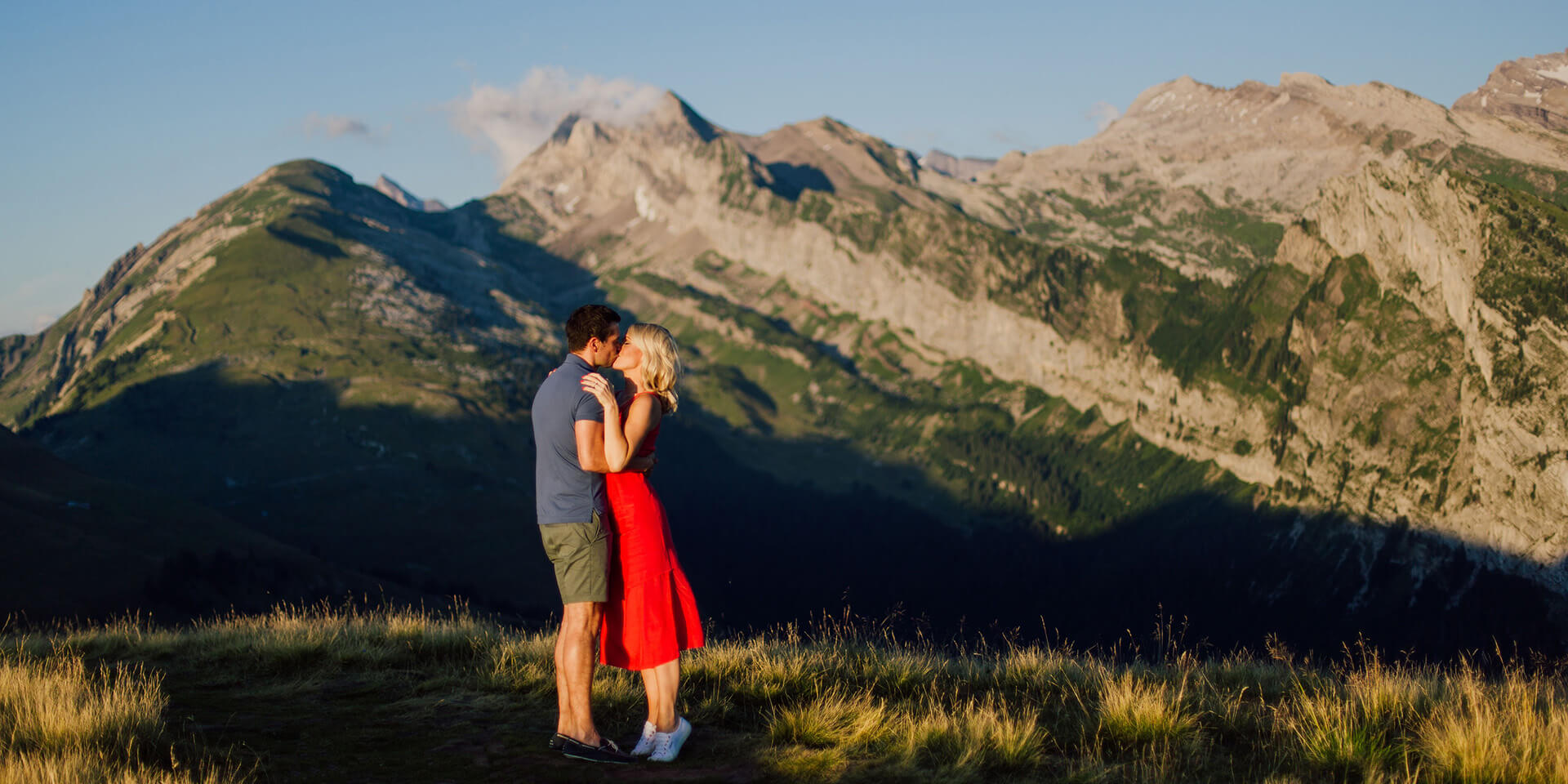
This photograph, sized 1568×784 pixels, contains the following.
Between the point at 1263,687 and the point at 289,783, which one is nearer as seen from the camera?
the point at 289,783

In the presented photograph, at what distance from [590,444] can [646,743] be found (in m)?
3.84

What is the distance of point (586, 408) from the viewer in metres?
11.9

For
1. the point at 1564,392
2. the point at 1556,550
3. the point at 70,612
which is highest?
the point at 1564,392

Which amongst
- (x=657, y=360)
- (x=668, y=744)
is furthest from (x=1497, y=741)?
(x=657, y=360)

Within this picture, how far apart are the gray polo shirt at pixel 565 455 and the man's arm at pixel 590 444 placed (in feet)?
0.33

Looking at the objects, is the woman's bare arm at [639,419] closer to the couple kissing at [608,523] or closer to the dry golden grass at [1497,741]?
the couple kissing at [608,523]

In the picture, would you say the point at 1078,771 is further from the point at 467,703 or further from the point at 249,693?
the point at 249,693

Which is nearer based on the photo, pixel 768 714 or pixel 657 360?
pixel 657 360

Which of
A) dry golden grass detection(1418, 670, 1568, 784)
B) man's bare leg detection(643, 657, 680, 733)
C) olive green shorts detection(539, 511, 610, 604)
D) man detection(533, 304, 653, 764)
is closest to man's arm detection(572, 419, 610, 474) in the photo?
man detection(533, 304, 653, 764)

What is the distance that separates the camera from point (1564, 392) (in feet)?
649

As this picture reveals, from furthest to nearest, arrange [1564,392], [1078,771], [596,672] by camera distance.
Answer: [1564,392]
[596,672]
[1078,771]

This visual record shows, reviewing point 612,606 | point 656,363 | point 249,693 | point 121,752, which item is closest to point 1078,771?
point 612,606

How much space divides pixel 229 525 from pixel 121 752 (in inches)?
7738

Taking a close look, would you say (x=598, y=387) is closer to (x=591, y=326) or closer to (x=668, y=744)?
(x=591, y=326)
